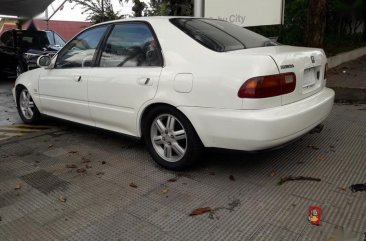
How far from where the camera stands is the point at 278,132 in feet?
10.4

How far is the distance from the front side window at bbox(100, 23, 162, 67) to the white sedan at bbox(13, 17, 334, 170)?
0.01 metres

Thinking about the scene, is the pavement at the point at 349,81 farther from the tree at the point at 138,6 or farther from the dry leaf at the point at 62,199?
the tree at the point at 138,6

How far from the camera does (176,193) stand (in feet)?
10.9

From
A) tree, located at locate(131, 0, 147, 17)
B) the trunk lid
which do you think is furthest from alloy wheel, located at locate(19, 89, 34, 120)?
tree, located at locate(131, 0, 147, 17)

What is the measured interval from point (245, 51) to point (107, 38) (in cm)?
172

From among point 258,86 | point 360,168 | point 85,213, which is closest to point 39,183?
point 85,213

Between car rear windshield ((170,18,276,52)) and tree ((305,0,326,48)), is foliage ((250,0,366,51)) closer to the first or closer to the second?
tree ((305,0,326,48))

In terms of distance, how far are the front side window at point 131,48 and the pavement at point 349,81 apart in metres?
4.61

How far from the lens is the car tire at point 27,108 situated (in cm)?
563

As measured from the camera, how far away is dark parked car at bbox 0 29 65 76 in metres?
11.4

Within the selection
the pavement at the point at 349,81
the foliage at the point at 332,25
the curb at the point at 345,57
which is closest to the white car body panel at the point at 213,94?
the pavement at the point at 349,81

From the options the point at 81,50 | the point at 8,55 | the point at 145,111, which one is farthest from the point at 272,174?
the point at 8,55

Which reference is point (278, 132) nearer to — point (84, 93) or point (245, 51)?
point (245, 51)

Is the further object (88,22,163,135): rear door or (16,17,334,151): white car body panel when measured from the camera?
(88,22,163,135): rear door
